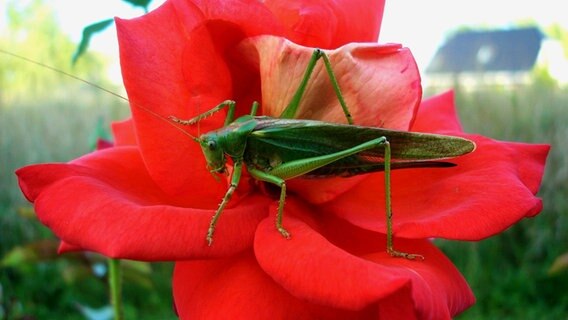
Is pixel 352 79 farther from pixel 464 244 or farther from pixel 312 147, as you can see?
pixel 464 244

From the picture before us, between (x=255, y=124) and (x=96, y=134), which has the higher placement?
(x=255, y=124)

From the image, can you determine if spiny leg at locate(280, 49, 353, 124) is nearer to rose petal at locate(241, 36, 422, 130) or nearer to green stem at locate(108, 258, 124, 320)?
rose petal at locate(241, 36, 422, 130)

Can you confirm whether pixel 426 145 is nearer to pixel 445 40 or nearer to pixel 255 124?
pixel 255 124

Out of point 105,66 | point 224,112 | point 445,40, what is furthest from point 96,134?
point 445,40

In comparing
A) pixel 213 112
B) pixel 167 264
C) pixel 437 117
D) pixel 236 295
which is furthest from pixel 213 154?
pixel 167 264

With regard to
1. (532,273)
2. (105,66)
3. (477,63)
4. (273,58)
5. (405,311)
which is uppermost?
(273,58)

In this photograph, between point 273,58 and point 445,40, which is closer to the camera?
point 273,58

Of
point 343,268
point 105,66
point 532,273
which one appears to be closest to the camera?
point 343,268
